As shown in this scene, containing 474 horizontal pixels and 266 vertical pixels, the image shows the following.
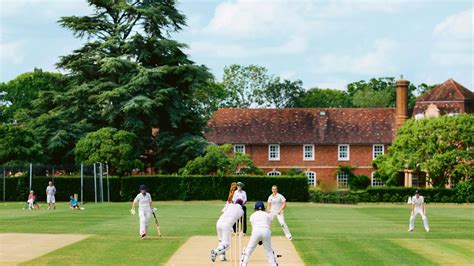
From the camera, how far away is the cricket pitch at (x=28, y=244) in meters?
22.7

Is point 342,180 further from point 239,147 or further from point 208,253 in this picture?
point 208,253

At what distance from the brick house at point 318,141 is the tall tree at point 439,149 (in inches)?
452

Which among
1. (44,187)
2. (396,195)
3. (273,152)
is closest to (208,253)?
(44,187)

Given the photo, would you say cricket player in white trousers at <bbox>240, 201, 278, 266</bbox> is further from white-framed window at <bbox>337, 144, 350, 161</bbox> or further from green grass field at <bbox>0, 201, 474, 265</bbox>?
white-framed window at <bbox>337, 144, 350, 161</bbox>

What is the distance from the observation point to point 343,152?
267ft

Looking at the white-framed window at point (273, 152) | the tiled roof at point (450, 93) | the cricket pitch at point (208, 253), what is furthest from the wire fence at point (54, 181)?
the tiled roof at point (450, 93)

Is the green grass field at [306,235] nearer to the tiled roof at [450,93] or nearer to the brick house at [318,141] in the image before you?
the tiled roof at [450,93]

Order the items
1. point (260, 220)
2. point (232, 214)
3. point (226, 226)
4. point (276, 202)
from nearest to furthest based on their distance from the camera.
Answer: point (260, 220) < point (226, 226) < point (232, 214) < point (276, 202)

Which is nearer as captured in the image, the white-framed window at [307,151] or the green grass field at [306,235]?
the green grass field at [306,235]

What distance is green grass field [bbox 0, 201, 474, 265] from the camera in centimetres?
2298

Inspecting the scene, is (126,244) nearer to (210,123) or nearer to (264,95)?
(210,123)

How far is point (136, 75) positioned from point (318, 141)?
23.1m

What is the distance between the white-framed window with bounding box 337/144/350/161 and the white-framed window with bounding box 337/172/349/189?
4.76 feet

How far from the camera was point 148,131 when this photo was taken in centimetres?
6600
